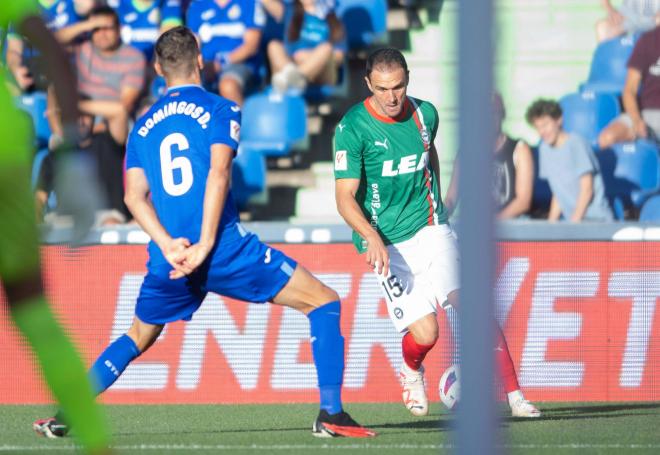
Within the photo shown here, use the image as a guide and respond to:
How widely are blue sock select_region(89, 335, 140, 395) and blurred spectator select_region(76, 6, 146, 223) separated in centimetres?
376

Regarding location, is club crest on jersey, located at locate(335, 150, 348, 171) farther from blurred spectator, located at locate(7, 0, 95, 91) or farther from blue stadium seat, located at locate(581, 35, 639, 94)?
blurred spectator, located at locate(7, 0, 95, 91)

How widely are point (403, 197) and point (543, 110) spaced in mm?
2150

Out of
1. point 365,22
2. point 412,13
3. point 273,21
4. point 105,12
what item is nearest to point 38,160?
point 105,12

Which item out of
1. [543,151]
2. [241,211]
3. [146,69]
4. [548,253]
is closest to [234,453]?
[548,253]

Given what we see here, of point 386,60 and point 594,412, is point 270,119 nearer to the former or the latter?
point 386,60

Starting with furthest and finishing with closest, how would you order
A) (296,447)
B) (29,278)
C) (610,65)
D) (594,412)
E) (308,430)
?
(610,65) → (594,412) → (308,430) → (296,447) → (29,278)

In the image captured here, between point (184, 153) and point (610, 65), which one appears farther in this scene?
point (610, 65)

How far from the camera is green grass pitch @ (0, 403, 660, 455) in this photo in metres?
5.55

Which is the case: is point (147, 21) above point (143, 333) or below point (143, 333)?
above

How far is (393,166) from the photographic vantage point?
6.52m

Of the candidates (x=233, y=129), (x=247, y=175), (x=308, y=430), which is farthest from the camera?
(x=247, y=175)

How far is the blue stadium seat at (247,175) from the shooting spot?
32.3 feet

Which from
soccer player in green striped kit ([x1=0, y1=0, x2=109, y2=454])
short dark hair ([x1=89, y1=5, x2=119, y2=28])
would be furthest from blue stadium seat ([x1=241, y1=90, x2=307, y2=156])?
soccer player in green striped kit ([x1=0, y1=0, x2=109, y2=454])

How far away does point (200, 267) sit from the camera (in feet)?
19.6
